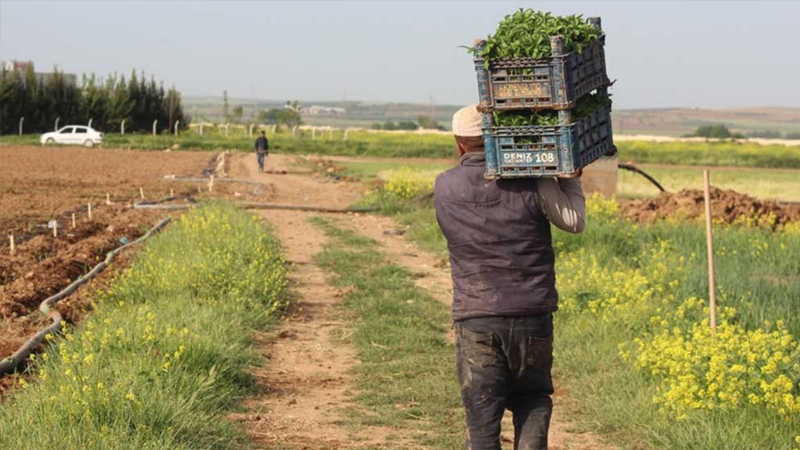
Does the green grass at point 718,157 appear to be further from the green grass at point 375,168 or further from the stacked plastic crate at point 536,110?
the stacked plastic crate at point 536,110

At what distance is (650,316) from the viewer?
9.79m

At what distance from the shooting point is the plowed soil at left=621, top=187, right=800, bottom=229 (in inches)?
758

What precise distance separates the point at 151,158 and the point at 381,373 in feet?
127

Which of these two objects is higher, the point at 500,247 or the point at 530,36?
the point at 530,36

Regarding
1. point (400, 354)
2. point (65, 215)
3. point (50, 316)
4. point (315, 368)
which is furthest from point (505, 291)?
point (65, 215)

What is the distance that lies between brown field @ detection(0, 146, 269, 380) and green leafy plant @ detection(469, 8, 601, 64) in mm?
5416

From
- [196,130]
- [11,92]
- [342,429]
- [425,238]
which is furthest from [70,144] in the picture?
[342,429]

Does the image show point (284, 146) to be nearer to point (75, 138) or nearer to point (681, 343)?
point (75, 138)

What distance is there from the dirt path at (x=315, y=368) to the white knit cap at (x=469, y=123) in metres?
2.71

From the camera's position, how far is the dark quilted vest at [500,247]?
516cm

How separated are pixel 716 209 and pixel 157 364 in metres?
13.7

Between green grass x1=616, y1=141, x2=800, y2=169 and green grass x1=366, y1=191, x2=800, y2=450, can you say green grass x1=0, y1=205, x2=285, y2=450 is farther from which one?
green grass x1=616, y1=141, x2=800, y2=169

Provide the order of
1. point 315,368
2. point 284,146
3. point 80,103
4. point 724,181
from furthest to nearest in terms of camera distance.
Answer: point 80,103 → point 284,146 → point 724,181 → point 315,368

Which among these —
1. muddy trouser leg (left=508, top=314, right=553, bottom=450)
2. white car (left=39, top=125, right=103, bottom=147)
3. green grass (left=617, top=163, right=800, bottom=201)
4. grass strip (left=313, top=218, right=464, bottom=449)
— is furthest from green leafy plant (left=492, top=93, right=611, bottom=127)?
white car (left=39, top=125, right=103, bottom=147)
